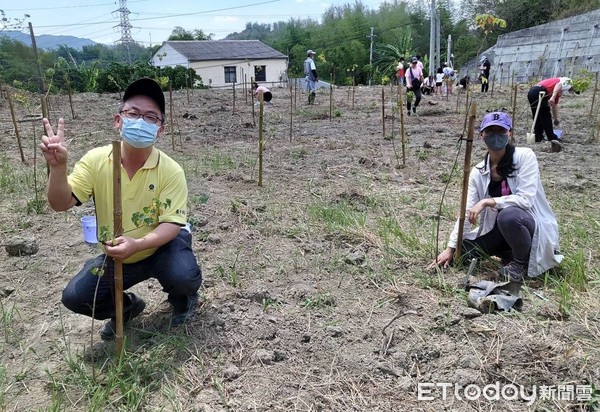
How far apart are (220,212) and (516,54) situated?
76.8 ft

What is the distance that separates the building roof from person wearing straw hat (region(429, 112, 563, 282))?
124 ft

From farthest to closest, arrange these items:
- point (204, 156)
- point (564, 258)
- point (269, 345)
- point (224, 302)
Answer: point (204, 156) < point (564, 258) < point (224, 302) < point (269, 345)

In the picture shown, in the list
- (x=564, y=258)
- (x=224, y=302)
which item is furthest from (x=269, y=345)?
(x=564, y=258)

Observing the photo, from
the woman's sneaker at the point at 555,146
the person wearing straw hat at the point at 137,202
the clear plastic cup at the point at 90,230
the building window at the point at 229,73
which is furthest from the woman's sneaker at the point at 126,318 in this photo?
the building window at the point at 229,73

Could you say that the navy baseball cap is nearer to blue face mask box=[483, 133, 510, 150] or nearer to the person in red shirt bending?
blue face mask box=[483, 133, 510, 150]

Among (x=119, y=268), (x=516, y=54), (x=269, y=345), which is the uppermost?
(x=516, y=54)

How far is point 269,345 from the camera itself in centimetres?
212

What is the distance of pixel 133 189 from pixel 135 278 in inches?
16.5

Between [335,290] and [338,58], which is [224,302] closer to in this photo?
[335,290]

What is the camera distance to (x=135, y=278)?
2.19m

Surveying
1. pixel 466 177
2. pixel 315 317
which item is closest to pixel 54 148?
pixel 315 317

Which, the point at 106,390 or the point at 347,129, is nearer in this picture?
the point at 106,390

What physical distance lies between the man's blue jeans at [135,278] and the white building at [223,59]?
36588mm

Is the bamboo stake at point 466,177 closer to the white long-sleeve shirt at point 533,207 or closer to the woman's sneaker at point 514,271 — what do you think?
the white long-sleeve shirt at point 533,207
